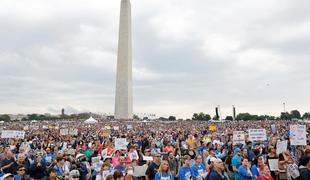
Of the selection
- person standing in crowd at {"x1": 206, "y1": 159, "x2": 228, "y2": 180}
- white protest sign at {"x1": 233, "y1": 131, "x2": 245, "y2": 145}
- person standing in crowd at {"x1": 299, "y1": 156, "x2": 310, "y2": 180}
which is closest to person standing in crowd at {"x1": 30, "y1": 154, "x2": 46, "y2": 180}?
person standing in crowd at {"x1": 206, "y1": 159, "x2": 228, "y2": 180}

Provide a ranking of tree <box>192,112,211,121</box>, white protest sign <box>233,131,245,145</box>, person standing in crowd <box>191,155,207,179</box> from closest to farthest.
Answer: person standing in crowd <box>191,155,207,179</box>, white protest sign <box>233,131,245,145</box>, tree <box>192,112,211,121</box>

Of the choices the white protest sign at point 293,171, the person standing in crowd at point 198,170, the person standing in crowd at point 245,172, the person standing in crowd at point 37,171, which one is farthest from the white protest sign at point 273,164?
the person standing in crowd at point 37,171

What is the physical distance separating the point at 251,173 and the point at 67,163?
5066 mm

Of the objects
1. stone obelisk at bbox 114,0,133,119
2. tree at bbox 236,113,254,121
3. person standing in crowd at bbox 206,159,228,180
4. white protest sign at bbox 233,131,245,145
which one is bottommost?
person standing in crowd at bbox 206,159,228,180

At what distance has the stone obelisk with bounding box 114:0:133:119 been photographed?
6494 centimetres

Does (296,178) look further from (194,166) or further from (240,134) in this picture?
(240,134)

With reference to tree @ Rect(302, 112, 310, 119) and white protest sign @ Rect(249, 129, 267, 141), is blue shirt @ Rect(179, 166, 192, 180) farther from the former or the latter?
tree @ Rect(302, 112, 310, 119)

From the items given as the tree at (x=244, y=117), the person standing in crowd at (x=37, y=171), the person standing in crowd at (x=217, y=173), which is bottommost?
the person standing in crowd at (x=37, y=171)

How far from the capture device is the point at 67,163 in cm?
993

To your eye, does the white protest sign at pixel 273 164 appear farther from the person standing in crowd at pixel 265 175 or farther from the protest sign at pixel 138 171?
the protest sign at pixel 138 171

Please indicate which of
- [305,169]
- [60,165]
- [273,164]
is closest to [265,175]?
[305,169]

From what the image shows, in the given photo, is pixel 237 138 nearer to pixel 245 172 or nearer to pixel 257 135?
pixel 257 135

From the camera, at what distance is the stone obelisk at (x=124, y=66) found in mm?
64938

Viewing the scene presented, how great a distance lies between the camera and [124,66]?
67.0 meters
